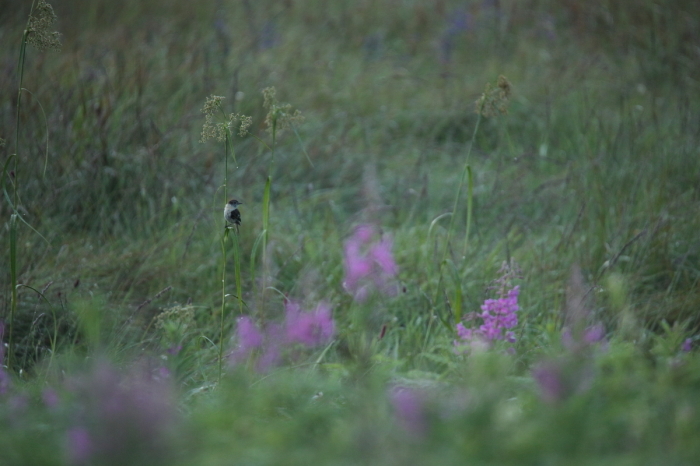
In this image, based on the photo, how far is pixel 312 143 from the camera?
461 cm

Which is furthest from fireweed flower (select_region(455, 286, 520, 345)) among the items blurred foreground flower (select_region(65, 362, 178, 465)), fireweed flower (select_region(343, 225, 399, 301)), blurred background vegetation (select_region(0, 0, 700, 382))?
blurred foreground flower (select_region(65, 362, 178, 465))

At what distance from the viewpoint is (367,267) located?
2.42 m

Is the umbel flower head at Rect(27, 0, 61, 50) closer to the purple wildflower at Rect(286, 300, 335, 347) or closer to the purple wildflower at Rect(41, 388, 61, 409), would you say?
the purple wildflower at Rect(41, 388, 61, 409)

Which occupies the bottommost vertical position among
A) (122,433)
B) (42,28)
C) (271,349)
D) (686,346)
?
(271,349)

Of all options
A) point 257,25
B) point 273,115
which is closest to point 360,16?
point 257,25

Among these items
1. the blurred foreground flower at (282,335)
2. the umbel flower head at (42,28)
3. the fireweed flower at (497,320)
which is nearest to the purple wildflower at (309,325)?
the blurred foreground flower at (282,335)

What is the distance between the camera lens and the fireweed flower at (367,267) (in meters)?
2.42

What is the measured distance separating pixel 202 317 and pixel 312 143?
1.96 metres

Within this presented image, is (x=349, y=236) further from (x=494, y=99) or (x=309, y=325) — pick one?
(x=494, y=99)

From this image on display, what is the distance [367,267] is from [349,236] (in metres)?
1.12

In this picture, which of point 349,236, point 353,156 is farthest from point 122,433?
point 353,156

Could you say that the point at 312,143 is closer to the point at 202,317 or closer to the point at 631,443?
the point at 202,317

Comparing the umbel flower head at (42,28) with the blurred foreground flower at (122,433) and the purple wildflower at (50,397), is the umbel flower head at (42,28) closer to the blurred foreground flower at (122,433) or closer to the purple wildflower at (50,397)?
the purple wildflower at (50,397)

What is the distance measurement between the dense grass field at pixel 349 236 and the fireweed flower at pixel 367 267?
0.6 inches
